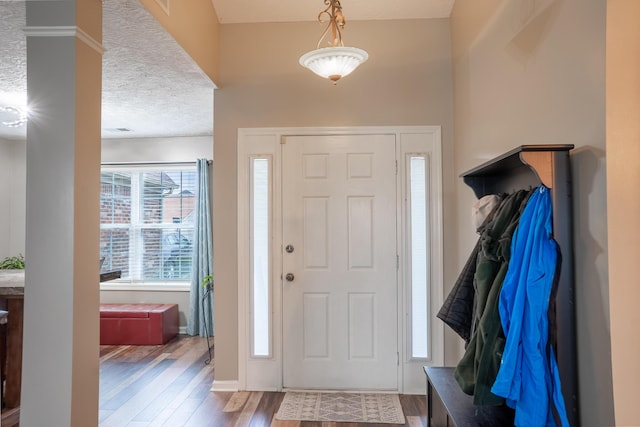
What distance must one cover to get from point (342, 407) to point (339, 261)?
43.1 inches

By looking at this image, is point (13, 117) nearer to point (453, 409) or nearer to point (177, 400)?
point (177, 400)

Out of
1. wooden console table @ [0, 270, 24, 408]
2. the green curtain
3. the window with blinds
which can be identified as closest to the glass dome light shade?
wooden console table @ [0, 270, 24, 408]

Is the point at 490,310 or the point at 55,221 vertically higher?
the point at 55,221

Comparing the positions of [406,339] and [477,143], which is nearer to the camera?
[477,143]

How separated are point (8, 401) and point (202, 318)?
2.03 m

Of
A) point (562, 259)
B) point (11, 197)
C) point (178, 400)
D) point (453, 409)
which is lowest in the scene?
point (178, 400)

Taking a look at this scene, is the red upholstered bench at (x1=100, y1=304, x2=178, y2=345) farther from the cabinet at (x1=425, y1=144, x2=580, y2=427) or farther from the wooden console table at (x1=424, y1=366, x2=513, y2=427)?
the cabinet at (x1=425, y1=144, x2=580, y2=427)

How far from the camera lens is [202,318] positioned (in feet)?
15.3

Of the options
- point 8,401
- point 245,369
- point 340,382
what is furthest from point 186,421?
point 8,401

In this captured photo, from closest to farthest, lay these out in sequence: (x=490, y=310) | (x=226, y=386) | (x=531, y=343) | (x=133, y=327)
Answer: (x=531, y=343), (x=490, y=310), (x=226, y=386), (x=133, y=327)

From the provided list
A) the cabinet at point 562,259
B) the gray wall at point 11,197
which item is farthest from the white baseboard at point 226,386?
the gray wall at point 11,197

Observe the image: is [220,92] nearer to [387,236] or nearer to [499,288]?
[387,236]

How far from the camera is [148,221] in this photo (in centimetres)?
510

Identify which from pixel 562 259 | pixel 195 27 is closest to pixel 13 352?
pixel 195 27
